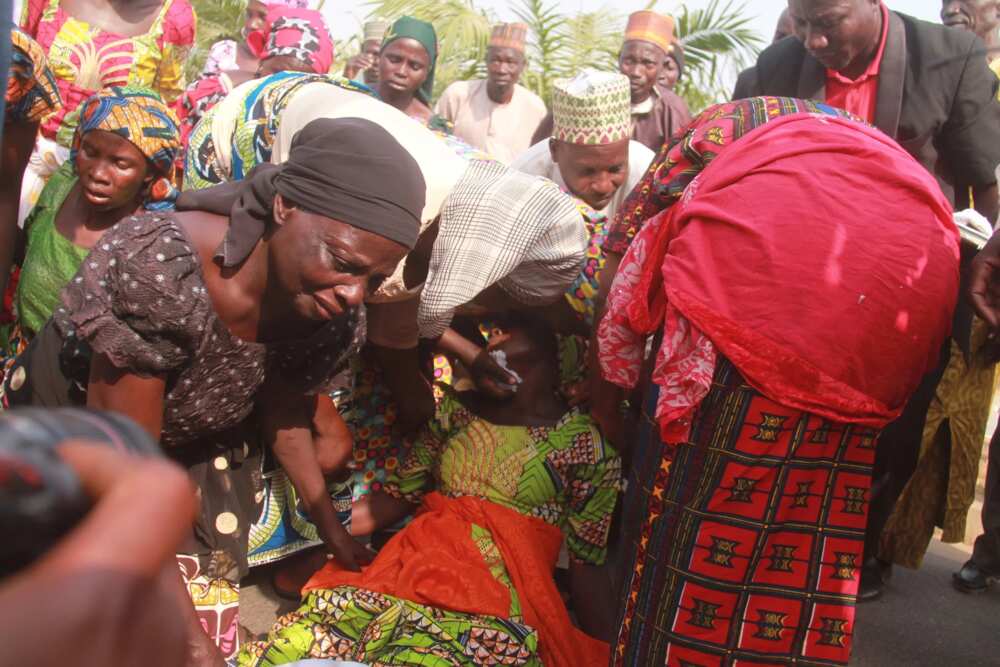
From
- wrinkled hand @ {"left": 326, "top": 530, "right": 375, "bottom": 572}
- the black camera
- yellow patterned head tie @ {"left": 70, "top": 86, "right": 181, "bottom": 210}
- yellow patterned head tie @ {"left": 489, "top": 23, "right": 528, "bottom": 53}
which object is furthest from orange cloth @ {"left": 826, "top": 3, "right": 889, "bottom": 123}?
yellow patterned head tie @ {"left": 489, "top": 23, "right": 528, "bottom": 53}

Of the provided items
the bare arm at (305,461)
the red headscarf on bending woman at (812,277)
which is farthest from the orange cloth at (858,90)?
the bare arm at (305,461)

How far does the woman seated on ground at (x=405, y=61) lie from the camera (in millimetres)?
5117

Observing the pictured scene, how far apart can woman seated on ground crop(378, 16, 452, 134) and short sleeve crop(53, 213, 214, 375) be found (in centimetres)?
295

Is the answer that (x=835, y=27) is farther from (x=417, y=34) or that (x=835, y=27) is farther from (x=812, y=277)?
(x=417, y=34)

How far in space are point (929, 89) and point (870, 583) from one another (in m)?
1.82

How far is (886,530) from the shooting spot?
361cm

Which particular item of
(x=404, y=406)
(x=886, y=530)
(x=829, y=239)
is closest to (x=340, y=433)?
(x=404, y=406)

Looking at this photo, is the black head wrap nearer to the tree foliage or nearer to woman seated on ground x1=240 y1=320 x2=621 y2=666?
woman seated on ground x1=240 y1=320 x2=621 y2=666

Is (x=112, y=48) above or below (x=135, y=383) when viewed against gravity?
above

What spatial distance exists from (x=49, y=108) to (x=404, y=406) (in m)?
1.52

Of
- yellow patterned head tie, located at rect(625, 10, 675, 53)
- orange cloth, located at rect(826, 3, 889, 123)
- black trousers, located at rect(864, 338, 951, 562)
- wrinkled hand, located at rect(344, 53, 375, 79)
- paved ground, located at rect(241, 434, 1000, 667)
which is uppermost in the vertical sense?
orange cloth, located at rect(826, 3, 889, 123)

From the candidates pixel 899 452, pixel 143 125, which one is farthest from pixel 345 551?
pixel 899 452

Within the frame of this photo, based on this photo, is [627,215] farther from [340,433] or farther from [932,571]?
[932,571]

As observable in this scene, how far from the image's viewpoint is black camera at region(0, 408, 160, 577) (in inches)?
32.5
